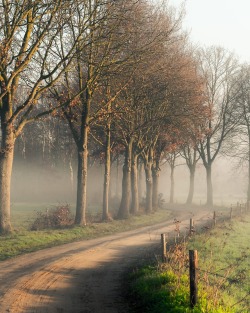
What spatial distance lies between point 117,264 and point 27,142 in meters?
54.7

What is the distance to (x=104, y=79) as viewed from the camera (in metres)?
30.8

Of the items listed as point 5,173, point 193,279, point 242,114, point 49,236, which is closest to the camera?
point 193,279

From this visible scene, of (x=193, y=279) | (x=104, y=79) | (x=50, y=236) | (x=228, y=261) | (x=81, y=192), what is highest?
(x=104, y=79)

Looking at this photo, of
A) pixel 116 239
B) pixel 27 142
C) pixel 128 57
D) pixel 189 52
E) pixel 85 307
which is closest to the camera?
pixel 85 307

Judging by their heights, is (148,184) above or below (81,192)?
above

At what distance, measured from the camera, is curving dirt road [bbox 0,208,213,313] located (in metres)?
12.3

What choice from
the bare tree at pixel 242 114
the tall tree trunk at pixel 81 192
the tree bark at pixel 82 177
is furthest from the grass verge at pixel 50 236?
the bare tree at pixel 242 114

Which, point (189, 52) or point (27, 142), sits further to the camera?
point (27, 142)

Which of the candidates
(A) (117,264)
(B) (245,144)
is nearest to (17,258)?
(A) (117,264)

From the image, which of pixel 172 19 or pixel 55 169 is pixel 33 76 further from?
pixel 55 169

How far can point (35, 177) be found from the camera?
73.5 m

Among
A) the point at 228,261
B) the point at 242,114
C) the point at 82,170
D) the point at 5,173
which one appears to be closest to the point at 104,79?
the point at 82,170

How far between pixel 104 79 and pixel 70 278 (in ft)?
59.2

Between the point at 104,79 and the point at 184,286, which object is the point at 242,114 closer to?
the point at 104,79
